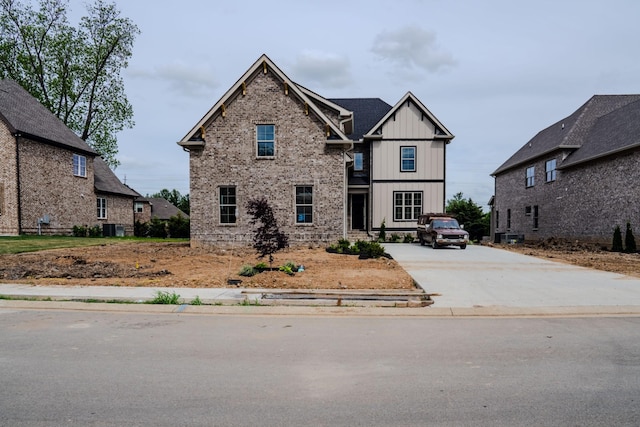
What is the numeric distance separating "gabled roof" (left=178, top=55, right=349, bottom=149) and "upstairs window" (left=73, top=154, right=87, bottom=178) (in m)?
15.6

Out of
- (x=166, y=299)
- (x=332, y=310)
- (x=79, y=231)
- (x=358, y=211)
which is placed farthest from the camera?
(x=79, y=231)

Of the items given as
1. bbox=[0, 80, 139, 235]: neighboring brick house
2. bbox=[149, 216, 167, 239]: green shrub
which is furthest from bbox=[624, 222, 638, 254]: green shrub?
bbox=[0, 80, 139, 235]: neighboring brick house

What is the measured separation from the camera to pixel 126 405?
407cm

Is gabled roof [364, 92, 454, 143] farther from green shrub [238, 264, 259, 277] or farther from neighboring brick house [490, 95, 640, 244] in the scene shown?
green shrub [238, 264, 259, 277]

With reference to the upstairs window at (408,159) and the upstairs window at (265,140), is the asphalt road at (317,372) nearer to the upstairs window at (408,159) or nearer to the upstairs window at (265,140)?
the upstairs window at (265,140)

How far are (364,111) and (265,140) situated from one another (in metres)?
13.4

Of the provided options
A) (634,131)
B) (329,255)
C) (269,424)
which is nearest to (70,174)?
(329,255)

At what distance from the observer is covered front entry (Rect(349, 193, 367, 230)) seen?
2958 cm

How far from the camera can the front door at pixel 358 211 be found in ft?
97.2

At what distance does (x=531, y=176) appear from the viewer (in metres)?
34.7

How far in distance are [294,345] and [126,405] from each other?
2.49m

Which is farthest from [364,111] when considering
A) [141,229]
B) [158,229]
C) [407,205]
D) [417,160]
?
[141,229]

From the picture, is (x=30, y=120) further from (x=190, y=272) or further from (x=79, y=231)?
(x=190, y=272)

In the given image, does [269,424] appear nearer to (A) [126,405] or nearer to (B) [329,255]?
(A) [126,405]
